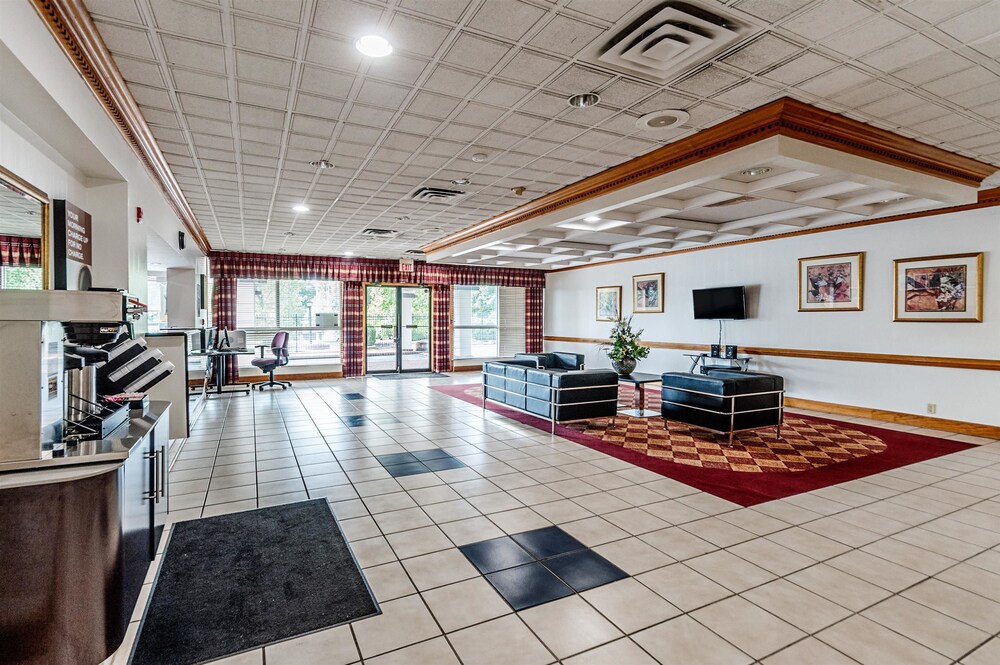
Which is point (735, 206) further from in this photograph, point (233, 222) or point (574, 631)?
point (233, 222)

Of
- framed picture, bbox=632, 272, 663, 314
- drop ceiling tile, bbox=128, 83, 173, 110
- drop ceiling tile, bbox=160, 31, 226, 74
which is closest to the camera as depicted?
drop ceiling tile, bbox=160, 31, 226, 74

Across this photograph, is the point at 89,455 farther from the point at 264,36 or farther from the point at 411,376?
the point at 411,376

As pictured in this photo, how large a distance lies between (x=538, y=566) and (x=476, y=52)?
2.78m

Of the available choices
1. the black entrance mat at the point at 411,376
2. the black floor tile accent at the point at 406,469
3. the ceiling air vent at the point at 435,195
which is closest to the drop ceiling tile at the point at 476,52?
the ceiling air vent at the point at 435,195

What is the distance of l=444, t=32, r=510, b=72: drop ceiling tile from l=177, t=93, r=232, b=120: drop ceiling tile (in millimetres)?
1634

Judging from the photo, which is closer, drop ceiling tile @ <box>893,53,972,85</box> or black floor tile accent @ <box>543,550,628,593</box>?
black floor tile accent @ <box>543,550,628,593</box>

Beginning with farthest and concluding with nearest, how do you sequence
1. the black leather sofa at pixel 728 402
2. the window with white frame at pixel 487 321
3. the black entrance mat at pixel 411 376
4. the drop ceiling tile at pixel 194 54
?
the window with white frame at pixel 487 321 → the black entrance mat at pixel 411 376 → the black leather sofa at pixel 728 402 → the drop ceiling tile at pixel 194 54

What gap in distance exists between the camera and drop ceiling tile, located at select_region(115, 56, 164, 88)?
2799 mm

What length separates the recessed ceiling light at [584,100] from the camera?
10.8ft

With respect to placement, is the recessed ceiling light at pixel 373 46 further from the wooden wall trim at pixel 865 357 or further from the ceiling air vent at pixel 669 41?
the wooden wall trim at pixel 865 357

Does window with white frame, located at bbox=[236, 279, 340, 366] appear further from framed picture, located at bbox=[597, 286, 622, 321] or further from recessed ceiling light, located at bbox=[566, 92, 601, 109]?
recessed ceiling light, located at bbox=[566, 92, 601, 109]

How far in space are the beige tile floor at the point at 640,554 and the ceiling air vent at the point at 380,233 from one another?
3.82 metres

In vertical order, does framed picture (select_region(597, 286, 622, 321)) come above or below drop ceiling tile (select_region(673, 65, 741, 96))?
below

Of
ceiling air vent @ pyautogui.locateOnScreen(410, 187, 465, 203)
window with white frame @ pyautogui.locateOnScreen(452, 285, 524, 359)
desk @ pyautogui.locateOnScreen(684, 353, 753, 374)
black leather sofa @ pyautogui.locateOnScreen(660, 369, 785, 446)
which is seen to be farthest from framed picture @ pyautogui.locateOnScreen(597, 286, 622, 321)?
ceiling air vent @ pyautogui.locateOnScreen(410, 187, 465, 203)
